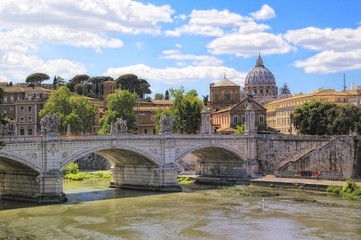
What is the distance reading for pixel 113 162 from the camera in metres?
46.1

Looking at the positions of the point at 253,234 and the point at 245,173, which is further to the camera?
the point at 245,173

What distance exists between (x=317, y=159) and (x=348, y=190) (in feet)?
29.4

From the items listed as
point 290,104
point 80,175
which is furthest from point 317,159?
point 290,104

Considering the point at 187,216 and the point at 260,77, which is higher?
the point at 260,77

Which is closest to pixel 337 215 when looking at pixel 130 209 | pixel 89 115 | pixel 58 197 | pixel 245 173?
pixel 130 209

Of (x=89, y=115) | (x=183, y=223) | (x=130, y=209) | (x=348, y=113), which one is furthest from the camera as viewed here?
(x=89, y=115)

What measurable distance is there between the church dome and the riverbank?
8376cm

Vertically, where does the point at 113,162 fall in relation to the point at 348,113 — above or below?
below

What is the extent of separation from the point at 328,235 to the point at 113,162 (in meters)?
22.7

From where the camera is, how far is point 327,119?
58375 millimetres

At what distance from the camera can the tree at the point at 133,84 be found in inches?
4258

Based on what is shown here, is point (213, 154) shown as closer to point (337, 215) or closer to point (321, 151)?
point (321, 151)

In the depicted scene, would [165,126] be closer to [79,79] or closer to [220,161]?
[220,161]

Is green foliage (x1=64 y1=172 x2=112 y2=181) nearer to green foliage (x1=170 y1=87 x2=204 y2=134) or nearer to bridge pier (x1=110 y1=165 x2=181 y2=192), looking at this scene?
bridge pier (x1=110 y1=165 x2=181 y2=192)
